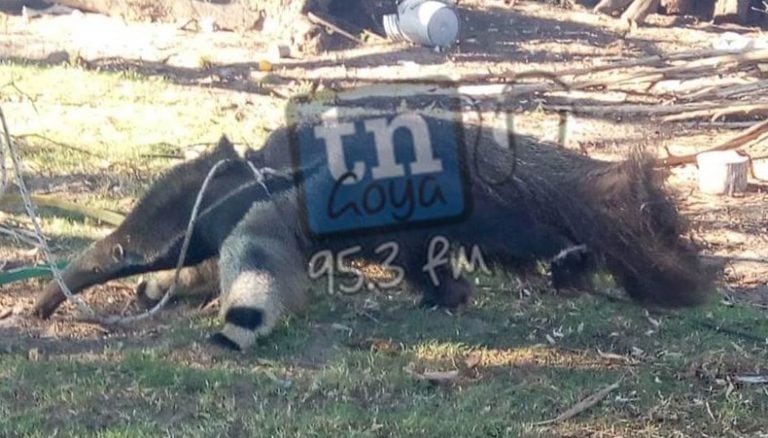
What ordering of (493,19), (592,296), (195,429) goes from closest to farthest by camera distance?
(195,429) < (592,296) < (493,19)

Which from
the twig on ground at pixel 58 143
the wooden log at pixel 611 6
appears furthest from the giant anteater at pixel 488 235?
the wooden log at pixel 611 6

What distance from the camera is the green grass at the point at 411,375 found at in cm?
460

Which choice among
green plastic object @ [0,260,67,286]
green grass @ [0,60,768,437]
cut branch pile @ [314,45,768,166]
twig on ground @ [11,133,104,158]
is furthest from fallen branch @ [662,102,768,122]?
green plastic object @ [0,260,67,286]

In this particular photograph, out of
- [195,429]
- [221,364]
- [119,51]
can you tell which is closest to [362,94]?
[119,51]

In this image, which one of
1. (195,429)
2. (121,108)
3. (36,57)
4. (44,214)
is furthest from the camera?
(36,57)

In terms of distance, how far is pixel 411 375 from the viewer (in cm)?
510

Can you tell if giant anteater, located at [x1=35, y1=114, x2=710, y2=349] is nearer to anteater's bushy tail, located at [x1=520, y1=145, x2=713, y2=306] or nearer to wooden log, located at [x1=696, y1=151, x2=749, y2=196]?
anteater's bushy tail, located at [x1=520, y1=145, x2=713, y2=306]

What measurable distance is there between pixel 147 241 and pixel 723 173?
3.90 m

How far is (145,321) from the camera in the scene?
5805 millimetres

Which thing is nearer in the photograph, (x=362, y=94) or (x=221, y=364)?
(x=221, y=364)

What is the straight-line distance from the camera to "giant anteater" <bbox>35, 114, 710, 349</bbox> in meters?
5.67

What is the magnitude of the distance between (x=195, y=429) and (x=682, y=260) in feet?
8.23

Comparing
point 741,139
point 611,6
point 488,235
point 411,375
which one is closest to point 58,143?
point 488,235

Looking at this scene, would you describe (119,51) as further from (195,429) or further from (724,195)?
(195,429)
